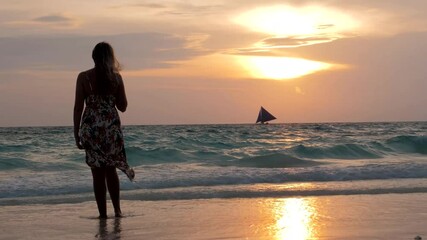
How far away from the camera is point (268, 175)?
32.1 feet

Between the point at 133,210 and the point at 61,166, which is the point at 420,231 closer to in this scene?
the point at 133,210

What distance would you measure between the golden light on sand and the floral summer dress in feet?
5.00

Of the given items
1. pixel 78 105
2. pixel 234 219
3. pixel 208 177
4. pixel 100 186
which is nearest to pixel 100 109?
pixel 78 105

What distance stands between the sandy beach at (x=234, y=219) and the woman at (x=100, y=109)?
59cm

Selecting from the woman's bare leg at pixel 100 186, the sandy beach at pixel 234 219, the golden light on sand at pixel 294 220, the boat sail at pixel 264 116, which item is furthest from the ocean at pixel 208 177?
the boat sail at pixel 264 116

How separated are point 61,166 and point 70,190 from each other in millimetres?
5089

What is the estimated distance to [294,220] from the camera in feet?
16.7

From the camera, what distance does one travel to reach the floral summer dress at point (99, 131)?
507 centimetres

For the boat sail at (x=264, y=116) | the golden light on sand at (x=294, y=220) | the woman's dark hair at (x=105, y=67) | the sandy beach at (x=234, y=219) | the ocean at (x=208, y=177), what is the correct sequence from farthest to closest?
the boat sail at (x=264, y=116) → the ocean at (x=208, y=177) → the woman's dark hair at (x=105, y=67) → the sandy beach at (x=234, y=219) → the golden light on sand at (x=294, y=220)

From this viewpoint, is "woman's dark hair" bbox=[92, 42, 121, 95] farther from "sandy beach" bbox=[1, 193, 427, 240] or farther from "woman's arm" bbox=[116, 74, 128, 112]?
"sandy beach" bbox=[1, 193, 427, 240]

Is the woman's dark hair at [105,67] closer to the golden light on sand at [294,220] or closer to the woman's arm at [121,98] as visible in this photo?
the woman's arm at [121,98]

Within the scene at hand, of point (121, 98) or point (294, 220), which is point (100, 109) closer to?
point (121, 98)

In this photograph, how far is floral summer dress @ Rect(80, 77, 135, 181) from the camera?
5.07 m

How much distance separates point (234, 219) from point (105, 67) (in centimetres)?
171
